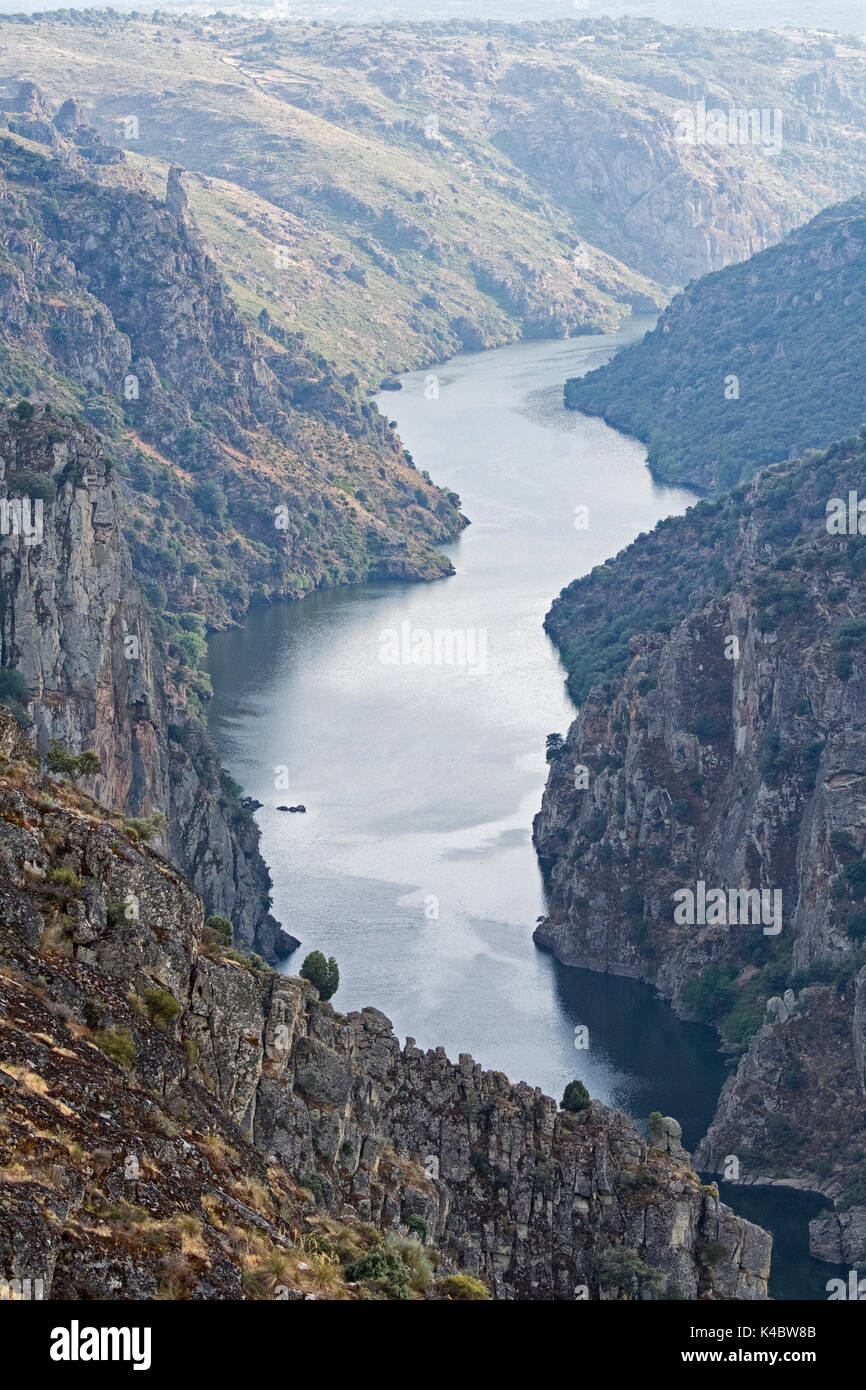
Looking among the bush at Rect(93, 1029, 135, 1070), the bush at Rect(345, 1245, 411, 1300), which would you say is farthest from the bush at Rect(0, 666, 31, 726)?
the bush at Rect(345, 1245, 411, 1300)

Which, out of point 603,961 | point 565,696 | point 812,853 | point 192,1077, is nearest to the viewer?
point 192,1077

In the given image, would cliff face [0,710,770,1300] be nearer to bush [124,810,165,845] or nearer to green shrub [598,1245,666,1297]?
green shrub [598,1245,666,1297]

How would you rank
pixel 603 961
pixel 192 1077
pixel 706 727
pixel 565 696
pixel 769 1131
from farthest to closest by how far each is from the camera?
pixel 565 696, pixel 706 727, pixel 603 961, pixel 769 1131, pixel 192 1077

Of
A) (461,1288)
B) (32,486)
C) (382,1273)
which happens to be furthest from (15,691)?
(382,1273)

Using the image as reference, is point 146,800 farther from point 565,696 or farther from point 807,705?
point 565,696

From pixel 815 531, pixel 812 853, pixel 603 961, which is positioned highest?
pixel 815 531

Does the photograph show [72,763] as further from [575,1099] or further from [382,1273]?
[575,1099]
